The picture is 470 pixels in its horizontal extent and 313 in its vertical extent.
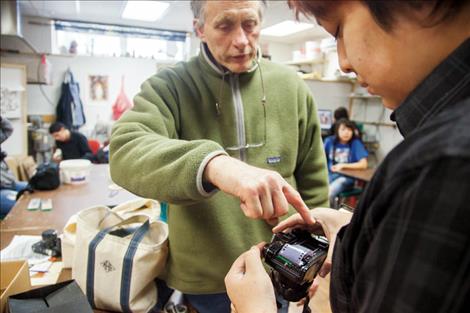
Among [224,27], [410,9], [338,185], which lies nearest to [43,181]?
[224,27]

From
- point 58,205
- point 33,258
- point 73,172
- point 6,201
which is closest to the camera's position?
point 33,258

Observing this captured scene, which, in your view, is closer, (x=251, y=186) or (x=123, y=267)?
(x=251, y=186)

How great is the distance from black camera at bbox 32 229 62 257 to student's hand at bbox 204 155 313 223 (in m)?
1.08

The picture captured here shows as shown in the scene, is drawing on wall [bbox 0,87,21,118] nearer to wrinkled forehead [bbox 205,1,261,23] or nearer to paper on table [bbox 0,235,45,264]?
paper on table [bbox 0,235,45,264]

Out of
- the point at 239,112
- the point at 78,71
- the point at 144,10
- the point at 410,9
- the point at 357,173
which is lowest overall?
the point at 357,173

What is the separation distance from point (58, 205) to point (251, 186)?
187cm

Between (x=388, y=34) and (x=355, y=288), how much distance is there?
0.28 meters

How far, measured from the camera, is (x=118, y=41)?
653cm

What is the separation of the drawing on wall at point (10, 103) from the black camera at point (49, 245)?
4528 millimetres

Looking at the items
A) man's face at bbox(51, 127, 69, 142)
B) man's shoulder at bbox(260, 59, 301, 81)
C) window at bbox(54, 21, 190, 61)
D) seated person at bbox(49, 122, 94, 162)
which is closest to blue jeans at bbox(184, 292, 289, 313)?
man's shoulder at bbox(260, 59, 301, 81)

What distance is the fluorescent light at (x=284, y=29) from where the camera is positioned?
5.91m

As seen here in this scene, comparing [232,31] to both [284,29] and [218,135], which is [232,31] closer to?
[218,135]

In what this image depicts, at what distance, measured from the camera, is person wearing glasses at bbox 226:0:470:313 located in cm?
27

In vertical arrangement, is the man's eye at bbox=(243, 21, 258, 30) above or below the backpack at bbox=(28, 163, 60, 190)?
above
